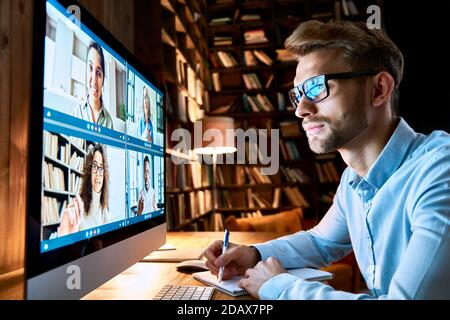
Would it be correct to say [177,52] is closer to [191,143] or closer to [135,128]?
[191,143]

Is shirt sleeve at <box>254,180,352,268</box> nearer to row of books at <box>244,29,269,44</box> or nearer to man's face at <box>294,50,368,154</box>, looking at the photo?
man's face at <box>294,50,368,154</box>

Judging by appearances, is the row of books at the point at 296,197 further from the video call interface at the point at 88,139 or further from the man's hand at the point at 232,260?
the video call interface at the point at 88,139

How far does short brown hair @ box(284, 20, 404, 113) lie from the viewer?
100 centimetres

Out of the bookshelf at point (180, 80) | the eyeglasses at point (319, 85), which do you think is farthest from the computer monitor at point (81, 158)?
the bookshelf at point (180, 80)

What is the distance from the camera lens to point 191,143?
3.44 meters

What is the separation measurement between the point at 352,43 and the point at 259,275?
672 millimetres

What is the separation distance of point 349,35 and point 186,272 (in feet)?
2.67

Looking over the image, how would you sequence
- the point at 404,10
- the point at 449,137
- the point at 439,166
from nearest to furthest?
the point at 439,166
the point at 449,137
the point at 404,10

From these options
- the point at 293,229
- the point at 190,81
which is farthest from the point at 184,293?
the point at 190,81

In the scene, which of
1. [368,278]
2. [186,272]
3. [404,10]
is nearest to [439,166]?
[368,278]

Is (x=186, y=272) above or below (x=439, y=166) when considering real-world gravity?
below

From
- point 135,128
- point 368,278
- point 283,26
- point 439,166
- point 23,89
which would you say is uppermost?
point 283,26

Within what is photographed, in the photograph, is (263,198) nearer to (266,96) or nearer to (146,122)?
(266,96)

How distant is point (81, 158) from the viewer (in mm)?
658
